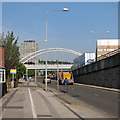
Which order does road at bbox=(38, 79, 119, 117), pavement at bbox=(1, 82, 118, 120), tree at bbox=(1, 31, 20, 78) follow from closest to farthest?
1. pavement at bbox=(1, 82, 118, 120)
2. road at bbox=(38, 79, 119, 117)
3. tree at bbox=(1, 31, 20, 78)

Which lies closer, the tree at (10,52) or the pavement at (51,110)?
the pavement at (51,110)

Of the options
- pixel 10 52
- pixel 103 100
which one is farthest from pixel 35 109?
pixel 10 52

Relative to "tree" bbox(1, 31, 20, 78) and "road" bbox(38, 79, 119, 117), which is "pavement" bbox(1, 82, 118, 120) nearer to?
"road" bbox(38, 79, 119, 117)

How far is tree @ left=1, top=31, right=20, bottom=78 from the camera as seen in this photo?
4044 centimetres

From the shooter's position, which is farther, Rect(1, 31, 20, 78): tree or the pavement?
Rect(1, 31, 20, 78): tree

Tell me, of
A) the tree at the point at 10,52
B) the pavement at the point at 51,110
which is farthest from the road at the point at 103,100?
the tree at the point at 10,52

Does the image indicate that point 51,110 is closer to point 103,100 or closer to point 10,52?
point 103,100

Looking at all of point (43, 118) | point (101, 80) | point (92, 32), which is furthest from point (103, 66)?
point (43, 118)

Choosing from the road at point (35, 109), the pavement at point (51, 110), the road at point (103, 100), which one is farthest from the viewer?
the road at point (103, 100)

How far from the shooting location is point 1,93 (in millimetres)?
21812

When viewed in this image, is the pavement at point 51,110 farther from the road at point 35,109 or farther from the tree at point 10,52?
the tree at point 10,52

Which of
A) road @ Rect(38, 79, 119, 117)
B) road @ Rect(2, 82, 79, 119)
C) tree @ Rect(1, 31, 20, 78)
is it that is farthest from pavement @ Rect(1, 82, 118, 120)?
tree @ Rect(1, 31, 20, 78)

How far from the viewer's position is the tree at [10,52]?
1592 inches

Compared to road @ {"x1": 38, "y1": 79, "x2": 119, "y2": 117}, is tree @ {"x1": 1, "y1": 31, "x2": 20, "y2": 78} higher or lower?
higher
